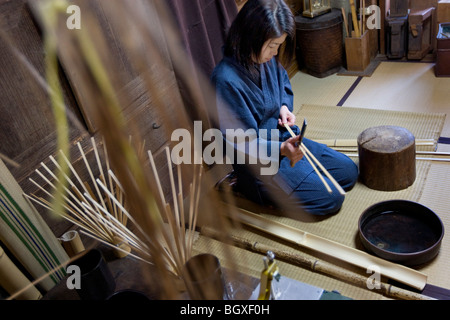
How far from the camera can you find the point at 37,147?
189 cm

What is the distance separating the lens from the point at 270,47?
2111mm

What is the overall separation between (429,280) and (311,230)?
663 millimetres

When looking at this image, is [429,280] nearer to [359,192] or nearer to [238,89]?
[359,192]

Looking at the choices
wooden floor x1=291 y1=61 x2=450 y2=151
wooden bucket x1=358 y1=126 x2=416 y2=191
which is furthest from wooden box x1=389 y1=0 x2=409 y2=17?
wooden bucket x1=358 y1=126 x2=416 y2=191

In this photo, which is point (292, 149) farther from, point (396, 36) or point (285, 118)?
point (396, 36)

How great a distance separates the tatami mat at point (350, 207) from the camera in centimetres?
200

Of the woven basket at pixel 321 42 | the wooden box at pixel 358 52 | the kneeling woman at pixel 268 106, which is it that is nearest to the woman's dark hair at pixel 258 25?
the kneeling woman at pixel 268 106

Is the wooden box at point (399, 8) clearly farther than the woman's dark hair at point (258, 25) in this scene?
Yes

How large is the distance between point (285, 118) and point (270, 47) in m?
0.55

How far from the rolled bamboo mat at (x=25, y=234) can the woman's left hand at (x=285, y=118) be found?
1467mm

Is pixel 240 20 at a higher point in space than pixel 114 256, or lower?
higher

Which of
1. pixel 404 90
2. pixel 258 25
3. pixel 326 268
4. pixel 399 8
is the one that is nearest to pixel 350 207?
pixel 326 268

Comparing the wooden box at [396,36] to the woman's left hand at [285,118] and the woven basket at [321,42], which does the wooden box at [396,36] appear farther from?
the woman's left hand at [285,118]

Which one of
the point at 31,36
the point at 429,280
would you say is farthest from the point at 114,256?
the point at 429,280
